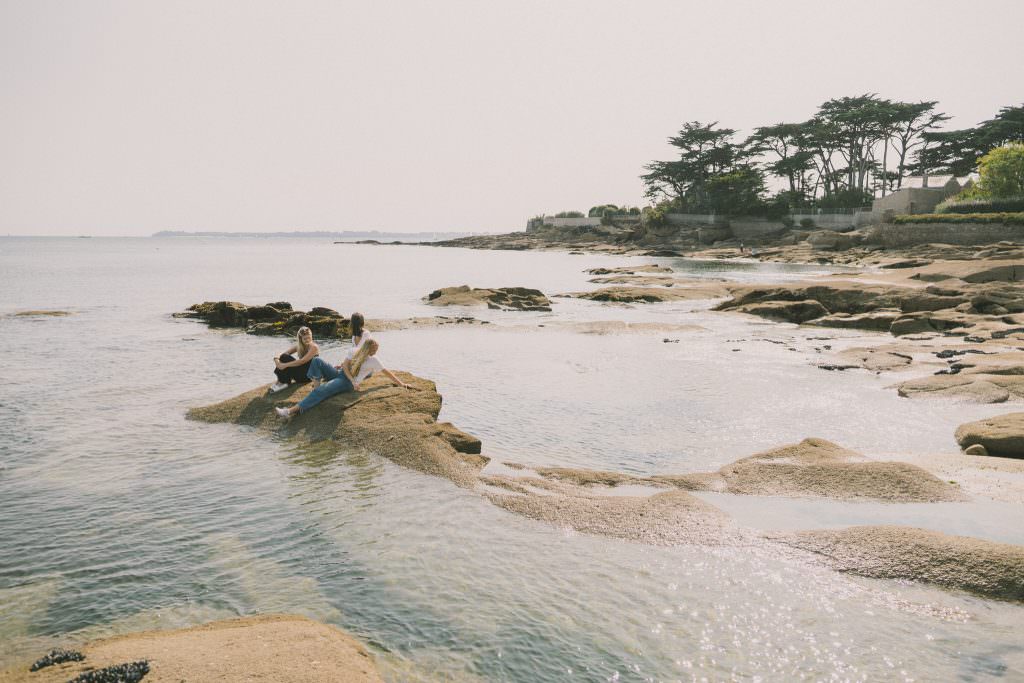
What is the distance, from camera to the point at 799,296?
3094 cm

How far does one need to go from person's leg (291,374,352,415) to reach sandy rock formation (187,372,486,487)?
0.37 feet

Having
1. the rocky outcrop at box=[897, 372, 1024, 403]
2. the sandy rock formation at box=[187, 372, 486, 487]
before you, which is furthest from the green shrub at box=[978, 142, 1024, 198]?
the sandy rock formation at box=[187, 372, 486, 487]

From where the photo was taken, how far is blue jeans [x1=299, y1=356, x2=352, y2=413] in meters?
12.3

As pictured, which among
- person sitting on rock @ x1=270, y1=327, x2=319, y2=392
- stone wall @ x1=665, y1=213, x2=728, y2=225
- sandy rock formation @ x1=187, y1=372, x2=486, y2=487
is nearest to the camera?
sandy rock formation @ x1=187, y1=372, x2=486, y2=487

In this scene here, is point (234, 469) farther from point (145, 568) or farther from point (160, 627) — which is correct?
point (160, 627)

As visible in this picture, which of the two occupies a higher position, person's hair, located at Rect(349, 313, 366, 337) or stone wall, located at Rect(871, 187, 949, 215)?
stone wall, located at Rect(871, 187, 949, 215)

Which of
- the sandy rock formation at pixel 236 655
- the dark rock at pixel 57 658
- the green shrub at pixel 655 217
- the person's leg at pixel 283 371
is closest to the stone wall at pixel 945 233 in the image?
the green shrub at pixel 655 217

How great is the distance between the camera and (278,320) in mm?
28297

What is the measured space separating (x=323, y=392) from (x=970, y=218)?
220 ft

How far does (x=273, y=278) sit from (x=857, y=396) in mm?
62970

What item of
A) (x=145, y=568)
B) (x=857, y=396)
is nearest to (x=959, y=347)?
(x=857, y=396)

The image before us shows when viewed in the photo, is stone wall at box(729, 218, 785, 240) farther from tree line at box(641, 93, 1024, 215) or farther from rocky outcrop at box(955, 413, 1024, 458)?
rocky outcrop at box(955, 413, 1024, 458)

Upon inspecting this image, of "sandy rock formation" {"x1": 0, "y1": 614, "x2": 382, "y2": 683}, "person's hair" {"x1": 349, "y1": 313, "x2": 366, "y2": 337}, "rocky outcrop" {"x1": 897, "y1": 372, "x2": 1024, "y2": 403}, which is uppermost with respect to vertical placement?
"person's hair" {"x1": 349, "y1": 313, "x2": 366, "y2": 337}

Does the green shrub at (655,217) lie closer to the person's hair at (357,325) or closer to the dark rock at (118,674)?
the person's hair at (357,325)
